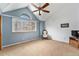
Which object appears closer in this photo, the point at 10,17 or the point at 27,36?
the point at 27,36

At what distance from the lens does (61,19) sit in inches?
119

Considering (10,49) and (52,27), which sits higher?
(52,27)

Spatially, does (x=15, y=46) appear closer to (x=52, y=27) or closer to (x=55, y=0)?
(x=52, y=27)

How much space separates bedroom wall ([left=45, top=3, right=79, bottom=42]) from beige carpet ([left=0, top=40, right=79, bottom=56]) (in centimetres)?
25

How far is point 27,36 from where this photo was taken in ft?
11.9

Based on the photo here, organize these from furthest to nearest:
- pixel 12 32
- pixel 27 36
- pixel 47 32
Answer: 1. pixel 12 32
2. pixel 27 36
3. pixel 47 32

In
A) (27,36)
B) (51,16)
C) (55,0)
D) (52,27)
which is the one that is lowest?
(27,36)

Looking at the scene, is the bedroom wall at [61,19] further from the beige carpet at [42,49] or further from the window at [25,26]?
the window at [25,26]

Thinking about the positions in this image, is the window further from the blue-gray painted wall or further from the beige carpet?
the beige carpet

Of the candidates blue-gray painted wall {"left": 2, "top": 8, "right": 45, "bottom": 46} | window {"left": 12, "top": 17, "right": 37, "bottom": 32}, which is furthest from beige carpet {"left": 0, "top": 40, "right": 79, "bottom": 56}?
window {"left": 12, "top": 17, "right": 37, "bottom": 32}

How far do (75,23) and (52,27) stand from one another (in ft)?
2.06

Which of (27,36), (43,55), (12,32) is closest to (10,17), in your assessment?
(12,32)

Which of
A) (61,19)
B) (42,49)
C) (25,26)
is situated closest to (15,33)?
(25,26)

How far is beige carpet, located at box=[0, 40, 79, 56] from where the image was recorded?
3.06 meters
